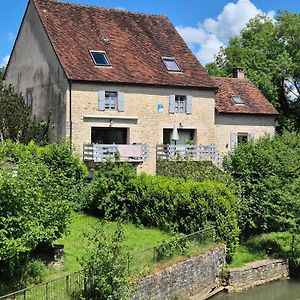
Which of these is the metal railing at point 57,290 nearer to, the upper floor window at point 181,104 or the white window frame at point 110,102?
the white window frame at point 110,102

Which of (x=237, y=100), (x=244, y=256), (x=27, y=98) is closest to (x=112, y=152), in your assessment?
(x=27, y=98)

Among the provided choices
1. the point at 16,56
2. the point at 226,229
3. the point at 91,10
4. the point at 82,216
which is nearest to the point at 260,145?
the point at 226,229

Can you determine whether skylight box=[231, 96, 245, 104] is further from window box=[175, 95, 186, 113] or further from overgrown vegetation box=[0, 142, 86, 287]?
overgrown vegetation box=[0, 142, 86, 287]

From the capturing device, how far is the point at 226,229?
2503 centimetres

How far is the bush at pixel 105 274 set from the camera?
1688 cm

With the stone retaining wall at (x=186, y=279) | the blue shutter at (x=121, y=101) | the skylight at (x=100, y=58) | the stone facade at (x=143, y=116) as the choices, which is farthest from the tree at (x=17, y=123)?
the stone retaining wall at (x=186, y=279)

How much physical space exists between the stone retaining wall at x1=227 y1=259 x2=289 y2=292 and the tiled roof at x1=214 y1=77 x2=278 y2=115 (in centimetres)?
1532

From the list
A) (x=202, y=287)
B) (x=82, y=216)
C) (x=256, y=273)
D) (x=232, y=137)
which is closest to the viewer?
(x=202, y=287)

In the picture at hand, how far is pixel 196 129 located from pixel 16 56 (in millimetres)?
13707

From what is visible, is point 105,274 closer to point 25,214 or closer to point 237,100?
point 25,214

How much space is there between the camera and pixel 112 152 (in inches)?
1282

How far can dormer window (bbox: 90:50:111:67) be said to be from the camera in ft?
115

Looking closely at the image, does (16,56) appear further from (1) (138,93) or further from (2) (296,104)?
(2) (296,104)

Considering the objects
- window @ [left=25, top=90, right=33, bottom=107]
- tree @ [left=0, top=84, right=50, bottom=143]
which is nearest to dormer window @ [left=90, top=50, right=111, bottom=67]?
tree @ [left=0, top=84, right=50, bottom=143]
